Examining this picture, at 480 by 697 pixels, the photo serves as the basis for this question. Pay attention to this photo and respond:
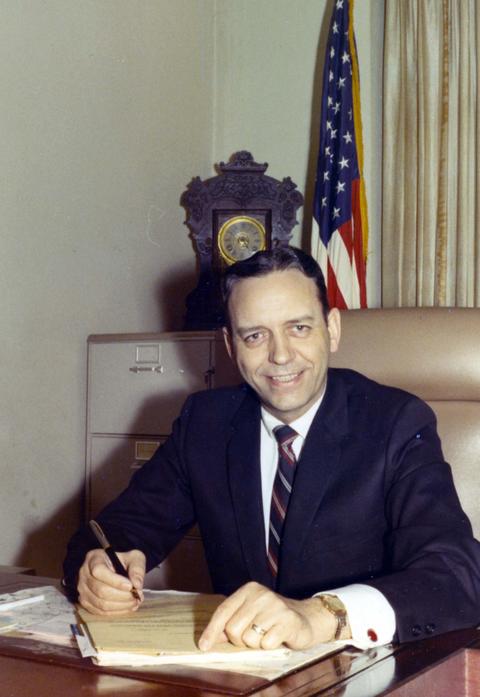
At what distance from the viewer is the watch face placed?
4359mm

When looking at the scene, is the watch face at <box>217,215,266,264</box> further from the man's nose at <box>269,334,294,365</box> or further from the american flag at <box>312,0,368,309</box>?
the man's nose at <box>269,334,294,365</box>

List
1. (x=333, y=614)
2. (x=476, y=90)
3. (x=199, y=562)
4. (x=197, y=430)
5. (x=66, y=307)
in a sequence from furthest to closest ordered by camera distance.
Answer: (x=476, y=90), (x=66, y=307), (x=199, y=562), (x=197, y=430), (x=333, y=614)

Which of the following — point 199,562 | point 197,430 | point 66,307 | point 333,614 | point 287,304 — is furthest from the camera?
point 66,307

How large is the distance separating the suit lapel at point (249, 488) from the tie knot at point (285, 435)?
56 mm

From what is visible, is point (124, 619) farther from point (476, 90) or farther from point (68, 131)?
point (476, 90)

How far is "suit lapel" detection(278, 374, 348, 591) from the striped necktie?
47mm

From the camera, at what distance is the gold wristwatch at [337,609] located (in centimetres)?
128

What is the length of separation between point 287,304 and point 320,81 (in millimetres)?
2945

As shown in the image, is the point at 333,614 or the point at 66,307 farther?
the point at 66,307

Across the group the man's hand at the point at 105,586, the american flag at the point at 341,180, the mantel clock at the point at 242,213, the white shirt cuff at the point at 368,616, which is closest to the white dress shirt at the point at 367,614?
the white shirt cuff at the point at 368,616

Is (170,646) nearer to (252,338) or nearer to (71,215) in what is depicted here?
(252,338)

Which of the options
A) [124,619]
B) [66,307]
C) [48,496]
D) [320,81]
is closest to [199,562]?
[48,496]

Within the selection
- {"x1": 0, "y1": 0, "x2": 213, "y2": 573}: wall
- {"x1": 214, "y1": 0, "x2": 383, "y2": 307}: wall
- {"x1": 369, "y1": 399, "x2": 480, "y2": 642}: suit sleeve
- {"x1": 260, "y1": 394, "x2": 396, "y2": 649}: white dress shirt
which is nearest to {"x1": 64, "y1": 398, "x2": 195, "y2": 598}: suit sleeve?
{"x1": 369, "y1": 399, "x2": 480, "y2": 642}: suit sleeve

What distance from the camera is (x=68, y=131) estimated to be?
383 cm
